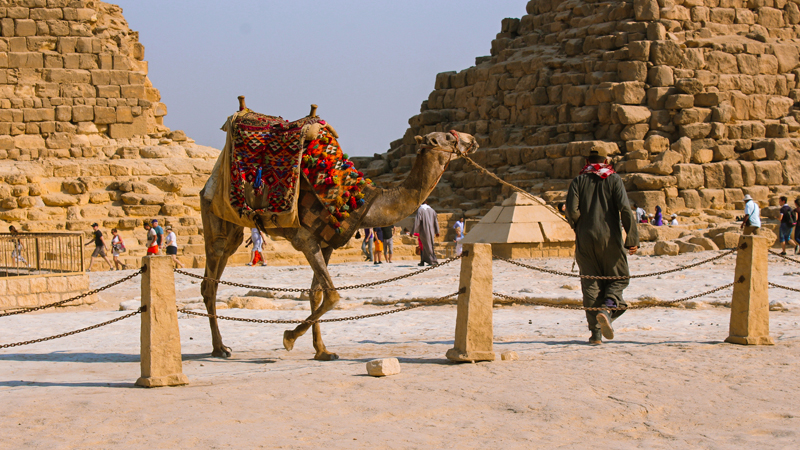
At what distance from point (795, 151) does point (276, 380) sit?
111 feet

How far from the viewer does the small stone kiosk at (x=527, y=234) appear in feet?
56.3

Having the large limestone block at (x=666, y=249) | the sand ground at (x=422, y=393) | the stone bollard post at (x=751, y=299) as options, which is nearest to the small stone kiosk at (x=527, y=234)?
the large limestone block at (x=666, y=249)

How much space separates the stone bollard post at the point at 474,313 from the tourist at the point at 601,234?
51.0 inches

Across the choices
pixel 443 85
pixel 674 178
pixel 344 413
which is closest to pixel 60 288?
pixel 344 413

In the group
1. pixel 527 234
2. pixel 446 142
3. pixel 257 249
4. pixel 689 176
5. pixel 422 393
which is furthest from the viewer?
pixel 689 176

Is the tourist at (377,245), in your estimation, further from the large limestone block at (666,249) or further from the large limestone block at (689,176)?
the large limestone block at (689,176)

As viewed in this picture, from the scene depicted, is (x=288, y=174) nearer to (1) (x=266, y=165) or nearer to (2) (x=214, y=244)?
(1) (x=266, y=165)

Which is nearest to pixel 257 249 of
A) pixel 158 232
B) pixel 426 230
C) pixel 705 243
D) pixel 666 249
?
pixel 158 232

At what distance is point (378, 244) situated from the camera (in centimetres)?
1933

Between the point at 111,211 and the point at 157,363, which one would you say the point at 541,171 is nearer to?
the point at 111,211

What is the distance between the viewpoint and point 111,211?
72.1ft

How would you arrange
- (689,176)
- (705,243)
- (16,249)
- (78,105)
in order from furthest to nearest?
(689,176)
(78,105)
(705,243)
(16,249)

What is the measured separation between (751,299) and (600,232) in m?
1.30

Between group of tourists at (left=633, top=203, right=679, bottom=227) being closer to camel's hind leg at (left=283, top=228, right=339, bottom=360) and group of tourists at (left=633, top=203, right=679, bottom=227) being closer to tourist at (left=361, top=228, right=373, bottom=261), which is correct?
tourist at (left=361, top=228, right=373, bottom=261)
